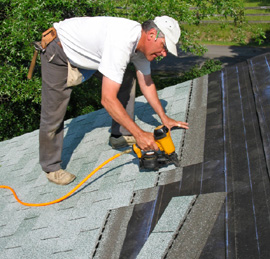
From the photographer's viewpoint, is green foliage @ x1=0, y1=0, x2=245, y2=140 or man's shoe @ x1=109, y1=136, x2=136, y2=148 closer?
man's shoe @ x1=109, y1=136, x2=136, y2=148

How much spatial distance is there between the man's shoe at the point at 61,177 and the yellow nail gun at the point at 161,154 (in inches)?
39.6

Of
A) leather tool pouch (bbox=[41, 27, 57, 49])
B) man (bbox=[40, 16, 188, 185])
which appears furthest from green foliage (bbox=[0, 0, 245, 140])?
man (bbox=[40, 16, 188, 185])

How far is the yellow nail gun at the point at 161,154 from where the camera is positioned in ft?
11.0

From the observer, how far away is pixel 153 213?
9.57 feet

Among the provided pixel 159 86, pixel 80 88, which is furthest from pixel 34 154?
pixel 159 86

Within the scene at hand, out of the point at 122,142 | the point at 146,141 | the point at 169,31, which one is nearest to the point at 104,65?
the point at 169,31

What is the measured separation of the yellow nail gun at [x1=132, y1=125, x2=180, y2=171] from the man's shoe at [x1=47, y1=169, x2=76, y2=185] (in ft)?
3.30

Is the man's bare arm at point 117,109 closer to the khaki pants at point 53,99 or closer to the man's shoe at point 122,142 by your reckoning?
the khaki pants at point 53,99

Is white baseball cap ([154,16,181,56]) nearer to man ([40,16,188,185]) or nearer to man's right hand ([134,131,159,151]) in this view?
man ([40,16,188,185])

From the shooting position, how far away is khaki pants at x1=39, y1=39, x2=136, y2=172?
3846 millimetres

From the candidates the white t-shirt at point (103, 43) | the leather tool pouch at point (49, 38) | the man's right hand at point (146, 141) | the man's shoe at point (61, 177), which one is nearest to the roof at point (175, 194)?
the man's shoe at point (61, 177)

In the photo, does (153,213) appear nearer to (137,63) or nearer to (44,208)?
(44,208)

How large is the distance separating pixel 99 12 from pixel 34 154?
737 centimetres

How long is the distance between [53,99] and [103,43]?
0.99 metres
